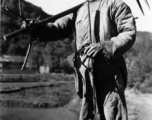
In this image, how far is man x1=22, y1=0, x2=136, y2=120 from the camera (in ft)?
8.15

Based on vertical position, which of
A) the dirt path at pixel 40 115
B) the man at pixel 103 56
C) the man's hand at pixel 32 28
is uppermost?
the man's hand at pixel 32 28

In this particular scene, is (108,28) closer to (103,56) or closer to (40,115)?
(103,56)

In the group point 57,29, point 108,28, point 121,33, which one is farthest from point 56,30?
point 121,33

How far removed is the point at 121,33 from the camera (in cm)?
252

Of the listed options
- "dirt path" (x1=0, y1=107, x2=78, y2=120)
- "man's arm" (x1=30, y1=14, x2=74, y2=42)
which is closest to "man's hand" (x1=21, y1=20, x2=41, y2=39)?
"man's arm" (x1=30, y1=14, x2=74, y2=42)

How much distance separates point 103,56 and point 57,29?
787 millimetres

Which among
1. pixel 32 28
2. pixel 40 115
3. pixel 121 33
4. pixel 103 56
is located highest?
pixel 32 28

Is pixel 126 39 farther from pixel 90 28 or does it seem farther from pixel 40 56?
pixel 40 56

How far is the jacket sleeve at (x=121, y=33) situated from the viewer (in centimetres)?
243

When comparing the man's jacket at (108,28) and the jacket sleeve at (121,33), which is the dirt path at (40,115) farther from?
the jacket sleeve at (121,33)

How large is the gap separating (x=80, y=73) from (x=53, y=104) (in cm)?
1331

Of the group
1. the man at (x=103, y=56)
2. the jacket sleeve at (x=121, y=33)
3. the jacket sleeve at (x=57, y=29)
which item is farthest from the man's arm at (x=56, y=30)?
the jacket sleeve at (x=121, y=33)

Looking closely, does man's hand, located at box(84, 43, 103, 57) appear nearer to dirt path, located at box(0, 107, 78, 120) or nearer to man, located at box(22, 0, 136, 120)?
→ man, located at box(22, 0, 136, 120)

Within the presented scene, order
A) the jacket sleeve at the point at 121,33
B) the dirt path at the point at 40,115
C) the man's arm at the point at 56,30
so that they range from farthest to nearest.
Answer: the dirt path at the point at 40,115
the man's arm at the point at 56,30
the jacket sleeve at the point at 121,33
